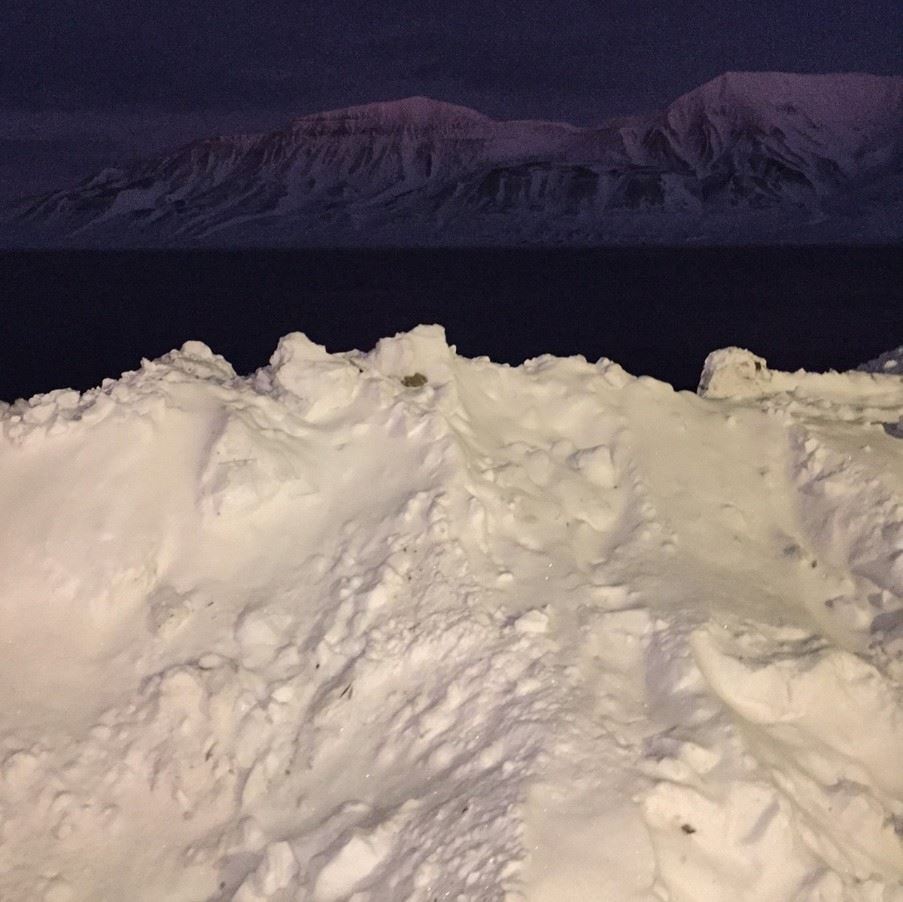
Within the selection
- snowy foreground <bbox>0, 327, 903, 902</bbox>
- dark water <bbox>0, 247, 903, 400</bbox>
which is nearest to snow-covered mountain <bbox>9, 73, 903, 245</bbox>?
dark water <bbox>0, 247, 903, 400</bbox>

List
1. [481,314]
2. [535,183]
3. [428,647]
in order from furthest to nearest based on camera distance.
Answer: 1. [535,183]
2. [481,314]
3. [428,647]

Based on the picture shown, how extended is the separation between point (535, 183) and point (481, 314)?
387 ft

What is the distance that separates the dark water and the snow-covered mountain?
6941cm

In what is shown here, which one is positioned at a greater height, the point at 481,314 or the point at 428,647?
the point at 428,647

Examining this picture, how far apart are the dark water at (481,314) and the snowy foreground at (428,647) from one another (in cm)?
1639

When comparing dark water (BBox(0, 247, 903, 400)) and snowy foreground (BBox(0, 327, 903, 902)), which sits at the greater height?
snowy foreground (BBox(0, 327, 903, 902))

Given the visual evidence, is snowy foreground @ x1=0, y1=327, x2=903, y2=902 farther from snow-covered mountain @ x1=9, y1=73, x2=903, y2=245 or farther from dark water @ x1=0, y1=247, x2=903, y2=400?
snow-covered mountain @ x1=9, y1=73, x2=903, y2=245

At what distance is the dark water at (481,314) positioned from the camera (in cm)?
2841

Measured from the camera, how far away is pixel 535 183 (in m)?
152

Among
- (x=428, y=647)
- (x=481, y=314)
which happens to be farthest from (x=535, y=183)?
(x=428, y=647)

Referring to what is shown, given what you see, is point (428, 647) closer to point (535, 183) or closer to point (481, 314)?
point (481, 314)

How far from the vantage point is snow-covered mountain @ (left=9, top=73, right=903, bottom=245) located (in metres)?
139

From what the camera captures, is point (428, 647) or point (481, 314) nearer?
point (428, 647)

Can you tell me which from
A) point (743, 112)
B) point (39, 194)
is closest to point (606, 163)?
point (743, 112)
